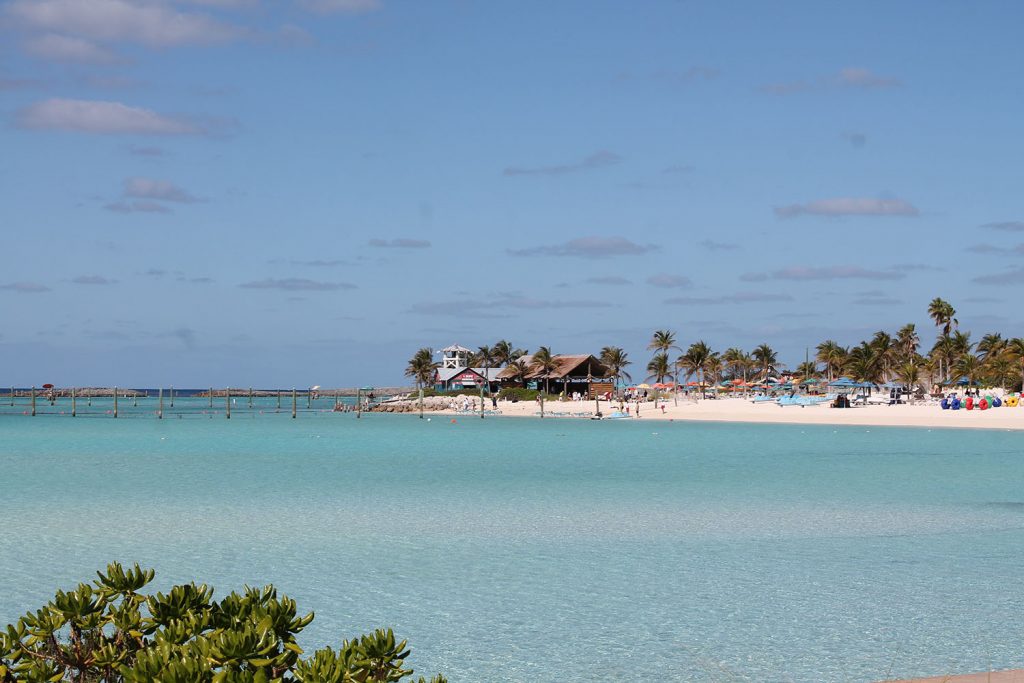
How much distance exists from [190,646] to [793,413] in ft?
360

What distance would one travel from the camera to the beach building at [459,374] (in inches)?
6555

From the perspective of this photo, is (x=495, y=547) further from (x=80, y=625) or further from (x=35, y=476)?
(x=35, y=476)

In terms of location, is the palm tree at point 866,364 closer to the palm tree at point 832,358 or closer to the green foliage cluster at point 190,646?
the palm tree at point 832,358

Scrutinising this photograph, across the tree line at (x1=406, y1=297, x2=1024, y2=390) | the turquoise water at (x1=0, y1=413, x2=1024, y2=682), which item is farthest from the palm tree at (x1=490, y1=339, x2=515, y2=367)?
the turquoise water at (x1=0, y1=413, x2=1024, y2=682)

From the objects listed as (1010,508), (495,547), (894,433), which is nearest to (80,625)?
(495,547)

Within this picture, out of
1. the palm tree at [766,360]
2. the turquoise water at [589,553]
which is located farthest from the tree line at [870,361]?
the turquoise water at [589,553]

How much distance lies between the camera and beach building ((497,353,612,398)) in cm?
A: 15675

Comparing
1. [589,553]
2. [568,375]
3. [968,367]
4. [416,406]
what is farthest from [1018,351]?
[589,553]

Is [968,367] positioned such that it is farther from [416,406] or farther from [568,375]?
[416,406]

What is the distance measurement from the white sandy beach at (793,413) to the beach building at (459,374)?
13778mm

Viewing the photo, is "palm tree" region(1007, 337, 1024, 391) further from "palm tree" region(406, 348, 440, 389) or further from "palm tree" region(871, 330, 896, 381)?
"palm tree" region(406, 348, 440, 389)

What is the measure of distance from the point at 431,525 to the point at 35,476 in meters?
23.9

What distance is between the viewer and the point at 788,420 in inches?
4124

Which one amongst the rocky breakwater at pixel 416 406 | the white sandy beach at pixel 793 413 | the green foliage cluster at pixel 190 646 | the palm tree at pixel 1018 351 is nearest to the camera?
the green foliage cluster at pixel 190 646
